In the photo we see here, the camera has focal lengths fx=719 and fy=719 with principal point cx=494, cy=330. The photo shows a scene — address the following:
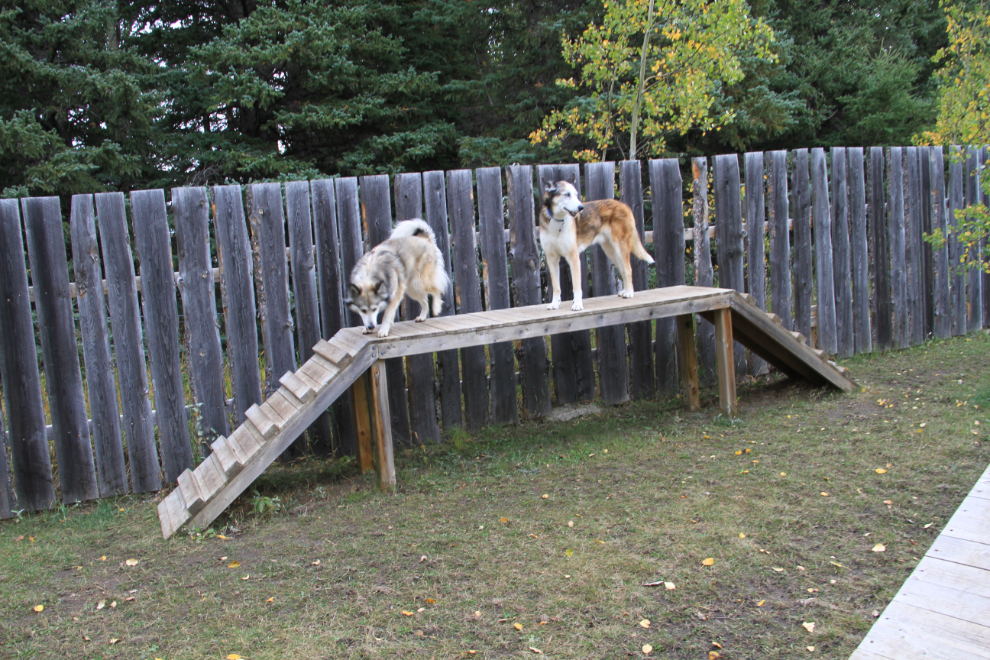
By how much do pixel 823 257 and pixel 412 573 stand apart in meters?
5.92

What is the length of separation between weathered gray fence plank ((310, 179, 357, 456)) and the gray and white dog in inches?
15.6

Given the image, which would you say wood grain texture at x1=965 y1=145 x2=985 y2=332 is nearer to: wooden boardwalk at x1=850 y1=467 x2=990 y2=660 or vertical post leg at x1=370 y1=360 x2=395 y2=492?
wooden boardwalk at x1=850 y1=467 x2=990 y2=660

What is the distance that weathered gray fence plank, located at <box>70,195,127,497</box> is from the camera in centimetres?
496

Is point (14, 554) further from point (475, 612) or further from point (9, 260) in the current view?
point (475, 612)

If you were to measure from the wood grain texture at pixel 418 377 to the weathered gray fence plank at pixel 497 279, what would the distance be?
0.54 meters

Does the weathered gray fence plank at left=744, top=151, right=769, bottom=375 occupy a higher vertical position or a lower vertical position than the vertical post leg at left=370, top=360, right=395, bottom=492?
higher

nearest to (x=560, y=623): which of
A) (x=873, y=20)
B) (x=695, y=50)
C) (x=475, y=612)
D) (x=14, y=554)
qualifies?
(x=475, y=612)

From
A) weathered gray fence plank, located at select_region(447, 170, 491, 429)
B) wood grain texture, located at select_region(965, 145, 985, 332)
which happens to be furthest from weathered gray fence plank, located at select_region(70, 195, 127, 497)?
wood grain texture, located at select_region(965, 145, 985, 332)

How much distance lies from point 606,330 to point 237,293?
3.24m

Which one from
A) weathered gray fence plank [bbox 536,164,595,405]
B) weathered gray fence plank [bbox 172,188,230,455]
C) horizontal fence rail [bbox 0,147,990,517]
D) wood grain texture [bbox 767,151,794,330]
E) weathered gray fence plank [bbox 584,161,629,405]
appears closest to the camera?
horizontal fence rail [bbox 0,147,990,517]

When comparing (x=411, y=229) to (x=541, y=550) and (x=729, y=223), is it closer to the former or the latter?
(x=541, y=550)

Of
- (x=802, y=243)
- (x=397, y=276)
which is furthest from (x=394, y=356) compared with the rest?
(x=802, y=243)

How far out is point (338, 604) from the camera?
11.1 ft

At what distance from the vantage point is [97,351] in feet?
16.5
